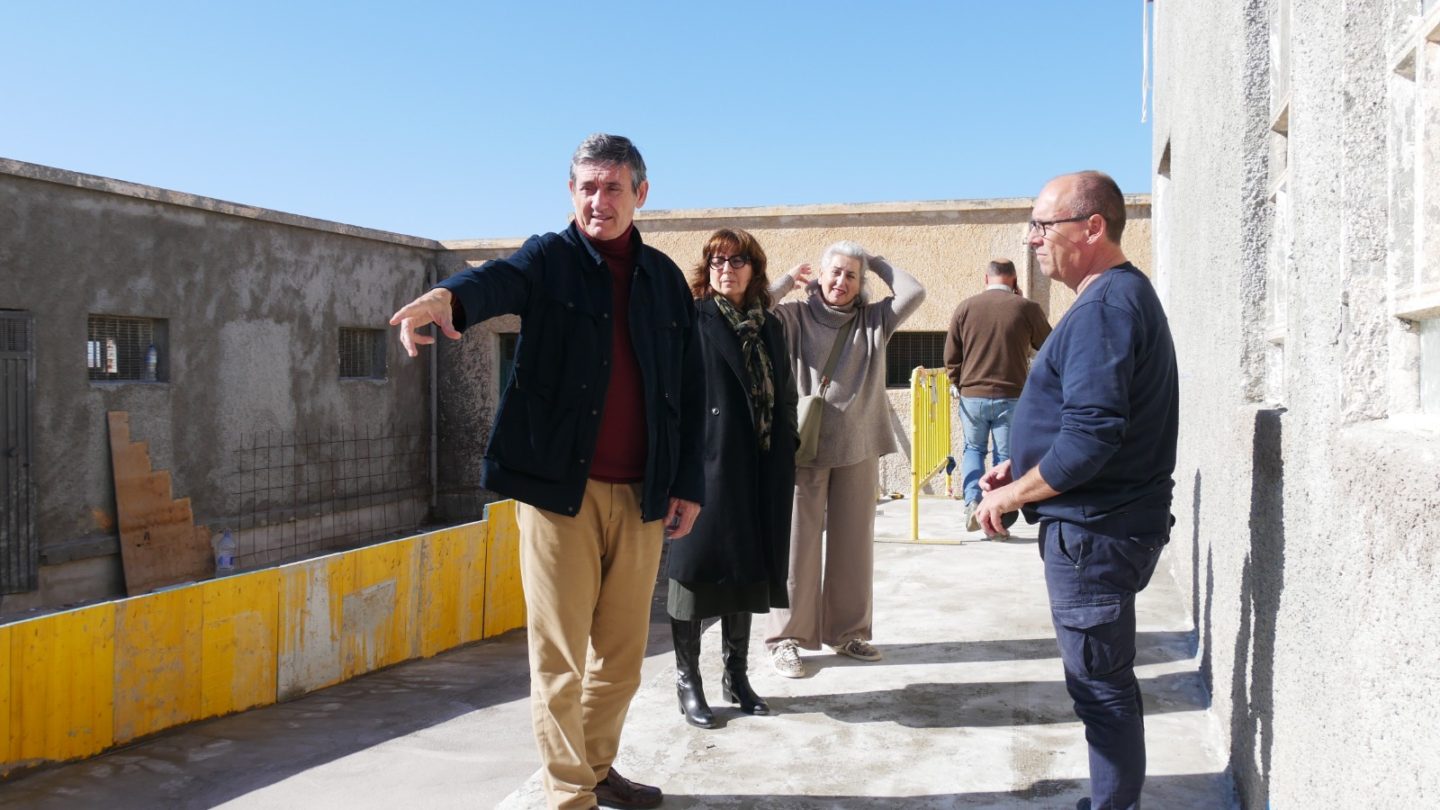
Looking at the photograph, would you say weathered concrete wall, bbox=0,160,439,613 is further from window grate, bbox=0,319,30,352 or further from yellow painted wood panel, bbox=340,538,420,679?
yellow painted wood panel, bbox=340,538,420,679

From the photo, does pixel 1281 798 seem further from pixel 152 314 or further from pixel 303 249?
pixel 303 249

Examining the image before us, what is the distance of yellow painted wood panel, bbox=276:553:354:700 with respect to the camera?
691 centimetres

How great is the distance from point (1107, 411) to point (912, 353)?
11.6m

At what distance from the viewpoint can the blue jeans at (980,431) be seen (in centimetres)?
697

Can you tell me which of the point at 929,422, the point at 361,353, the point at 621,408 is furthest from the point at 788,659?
the point at 361,353

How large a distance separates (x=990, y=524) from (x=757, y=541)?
1.40 meters

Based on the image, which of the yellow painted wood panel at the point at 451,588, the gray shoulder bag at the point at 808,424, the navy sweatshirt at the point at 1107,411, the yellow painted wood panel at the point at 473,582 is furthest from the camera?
the yellow painted wood panel at the point at 473,582

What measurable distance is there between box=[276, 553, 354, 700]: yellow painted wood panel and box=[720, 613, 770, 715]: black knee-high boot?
154 inches

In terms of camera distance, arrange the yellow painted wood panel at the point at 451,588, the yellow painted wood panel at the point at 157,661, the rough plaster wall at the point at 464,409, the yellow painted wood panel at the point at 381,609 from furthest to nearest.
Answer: the rough plaster wall at the point at 464,409, the yellow painted wood panel at the point at 451,588, the yellow painted wood panel at the point at 381,609, the yellow painted wood panel at the point at 157,661

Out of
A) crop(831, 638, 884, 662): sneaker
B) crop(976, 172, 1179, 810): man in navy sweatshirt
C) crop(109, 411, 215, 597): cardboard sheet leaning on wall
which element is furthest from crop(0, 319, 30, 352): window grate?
crop(976, 172, 1179, 810): man in navy sweatshirt

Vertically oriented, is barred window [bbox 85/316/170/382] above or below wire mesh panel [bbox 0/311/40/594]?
above

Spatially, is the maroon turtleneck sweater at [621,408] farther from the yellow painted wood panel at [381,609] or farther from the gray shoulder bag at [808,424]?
the yellow painted wood panel at [381,609]

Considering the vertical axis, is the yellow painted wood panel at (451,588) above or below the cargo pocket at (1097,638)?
below

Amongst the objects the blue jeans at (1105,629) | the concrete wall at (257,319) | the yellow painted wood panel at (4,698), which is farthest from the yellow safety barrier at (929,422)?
the yellow painted wood panel at (4,698)
